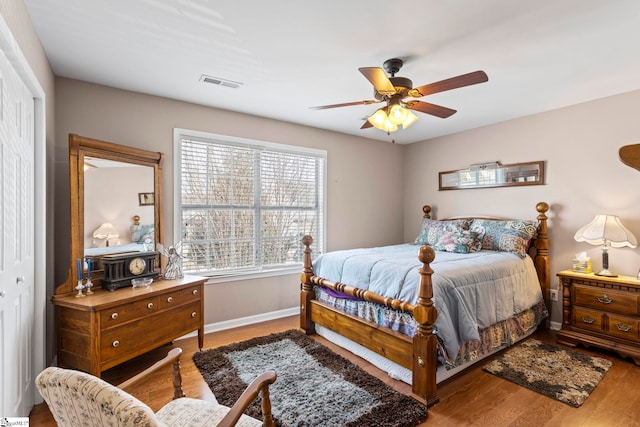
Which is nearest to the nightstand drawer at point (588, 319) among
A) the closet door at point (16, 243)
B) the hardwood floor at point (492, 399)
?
the hardwood floor at point (492, 399)

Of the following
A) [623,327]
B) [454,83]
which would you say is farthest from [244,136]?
[623,327]

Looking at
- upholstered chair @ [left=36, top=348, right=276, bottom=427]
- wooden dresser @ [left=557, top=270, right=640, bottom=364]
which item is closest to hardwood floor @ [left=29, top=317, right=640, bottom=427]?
wooden dresser @ [left=557, top=270, right=640, bottom=364]

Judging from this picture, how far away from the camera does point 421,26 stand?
202 cm

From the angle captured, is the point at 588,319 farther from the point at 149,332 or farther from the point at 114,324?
the point at 114,324

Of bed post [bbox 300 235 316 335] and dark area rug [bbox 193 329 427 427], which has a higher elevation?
bed post [bbox 300 235 316 335]

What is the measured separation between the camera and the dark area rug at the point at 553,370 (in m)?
2.35

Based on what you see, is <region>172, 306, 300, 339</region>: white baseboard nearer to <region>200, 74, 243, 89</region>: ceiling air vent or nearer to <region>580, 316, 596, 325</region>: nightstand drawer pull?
<region>200, 74, 243, 89</region>: ceiling air vent

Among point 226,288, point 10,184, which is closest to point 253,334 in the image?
point 226,288

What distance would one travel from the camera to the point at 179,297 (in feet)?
9.29

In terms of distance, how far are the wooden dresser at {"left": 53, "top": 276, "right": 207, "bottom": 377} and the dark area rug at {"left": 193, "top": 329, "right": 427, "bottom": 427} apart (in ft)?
1.62

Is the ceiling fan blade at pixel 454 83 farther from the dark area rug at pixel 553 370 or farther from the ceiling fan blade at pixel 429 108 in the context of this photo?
the dark area rug at pixel 553 370

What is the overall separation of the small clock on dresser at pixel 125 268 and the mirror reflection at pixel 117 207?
13cm

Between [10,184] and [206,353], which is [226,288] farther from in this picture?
[10,184]

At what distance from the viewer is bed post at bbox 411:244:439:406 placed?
2.18m
